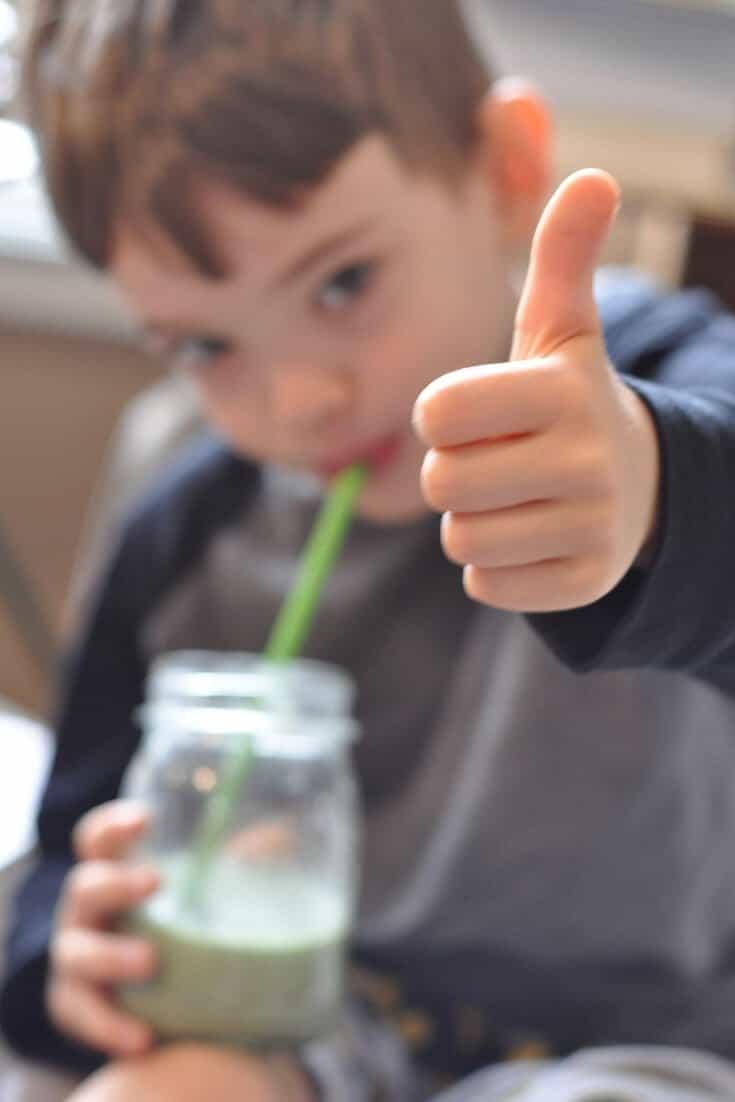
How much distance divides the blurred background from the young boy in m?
0.28

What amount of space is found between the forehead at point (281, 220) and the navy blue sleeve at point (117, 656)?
22cm

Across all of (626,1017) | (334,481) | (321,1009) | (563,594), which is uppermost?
(563,594)

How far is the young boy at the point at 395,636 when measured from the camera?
537 millimetres

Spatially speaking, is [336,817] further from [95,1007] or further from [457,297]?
[457,297]

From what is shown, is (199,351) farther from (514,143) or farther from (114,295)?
(114,295)

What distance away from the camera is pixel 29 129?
0.64 m

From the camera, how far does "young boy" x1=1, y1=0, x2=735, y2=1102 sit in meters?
0.54

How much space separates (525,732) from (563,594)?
345 mm

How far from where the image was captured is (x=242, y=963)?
1.68 feet

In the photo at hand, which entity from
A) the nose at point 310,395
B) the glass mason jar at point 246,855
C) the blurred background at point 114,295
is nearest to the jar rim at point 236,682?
the glass mason jar at point 246,855

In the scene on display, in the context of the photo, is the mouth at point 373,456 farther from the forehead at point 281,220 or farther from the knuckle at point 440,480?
the knuckle at point 440,480

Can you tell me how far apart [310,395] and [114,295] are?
59 centimetres

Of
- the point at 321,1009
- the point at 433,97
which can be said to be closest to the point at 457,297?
the point at 433,97

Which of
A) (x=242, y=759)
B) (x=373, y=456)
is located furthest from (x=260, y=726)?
(x=373, y=456)
